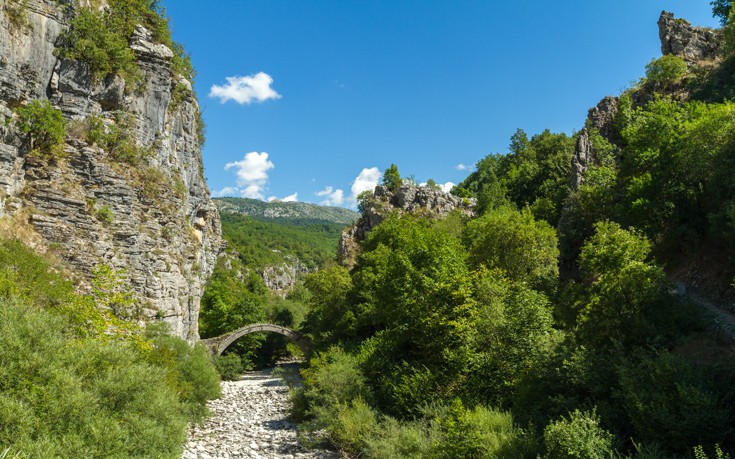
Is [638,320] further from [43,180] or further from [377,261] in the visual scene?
[43,180]

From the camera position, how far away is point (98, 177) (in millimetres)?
24250

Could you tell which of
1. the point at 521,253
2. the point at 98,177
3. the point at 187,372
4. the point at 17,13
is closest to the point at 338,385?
the point at 187,372

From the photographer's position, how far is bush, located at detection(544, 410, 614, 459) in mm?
10156

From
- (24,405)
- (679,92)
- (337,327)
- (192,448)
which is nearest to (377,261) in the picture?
(337,327)

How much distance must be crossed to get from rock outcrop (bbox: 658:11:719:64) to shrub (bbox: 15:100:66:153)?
52472 millimetres

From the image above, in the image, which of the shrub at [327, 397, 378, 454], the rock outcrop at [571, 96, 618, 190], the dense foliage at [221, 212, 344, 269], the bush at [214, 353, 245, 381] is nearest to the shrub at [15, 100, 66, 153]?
the shrub at [327, 397, 378, 454]

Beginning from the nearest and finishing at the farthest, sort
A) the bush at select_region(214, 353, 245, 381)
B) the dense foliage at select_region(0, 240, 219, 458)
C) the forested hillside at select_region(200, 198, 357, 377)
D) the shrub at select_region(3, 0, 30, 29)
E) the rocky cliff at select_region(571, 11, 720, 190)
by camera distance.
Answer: the dense foliage at select_region(0, 240, 219, 458)
the shrub at select_region(3, 0, 30, 29)
the rocky cliff at select_region(571, 11, 720, 190)
the bush at select_region(214, 353, 245, 381)
the forested hillside at select_region(200, 198, 357, 377)

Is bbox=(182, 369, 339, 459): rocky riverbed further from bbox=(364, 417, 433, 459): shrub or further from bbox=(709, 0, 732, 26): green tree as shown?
bbox=(709, 0, 732, 26): green tree

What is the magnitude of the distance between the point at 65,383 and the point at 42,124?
51.9 feet

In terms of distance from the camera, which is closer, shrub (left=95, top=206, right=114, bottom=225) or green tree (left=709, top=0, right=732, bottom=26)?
shrub (left=95, top=206, right=114, bottom=225)

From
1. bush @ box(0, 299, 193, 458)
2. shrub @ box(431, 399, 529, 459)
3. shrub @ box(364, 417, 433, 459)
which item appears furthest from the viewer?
shrub @ box(364, 417, 433, 459)

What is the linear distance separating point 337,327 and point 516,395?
20223 mm

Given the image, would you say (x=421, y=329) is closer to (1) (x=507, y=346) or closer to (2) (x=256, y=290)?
(1) (x=507, y=346)

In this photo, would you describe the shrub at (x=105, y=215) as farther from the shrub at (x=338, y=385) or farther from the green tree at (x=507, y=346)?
the green tree at (x=507, y=346)
